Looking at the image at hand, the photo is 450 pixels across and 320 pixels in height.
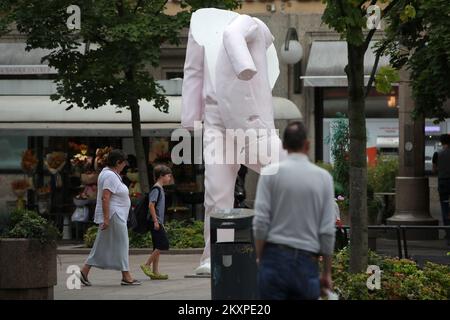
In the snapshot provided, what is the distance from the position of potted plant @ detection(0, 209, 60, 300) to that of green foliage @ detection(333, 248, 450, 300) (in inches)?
110

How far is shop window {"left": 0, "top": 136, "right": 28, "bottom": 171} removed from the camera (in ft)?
92.9

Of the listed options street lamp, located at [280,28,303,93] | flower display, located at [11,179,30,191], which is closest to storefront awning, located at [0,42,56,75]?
flower display, located at [11,179,30,191]

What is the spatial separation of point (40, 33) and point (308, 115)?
36.6 ft

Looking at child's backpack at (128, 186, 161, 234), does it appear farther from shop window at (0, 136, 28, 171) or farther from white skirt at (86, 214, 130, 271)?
shop window at (0, 136, 28, 171)

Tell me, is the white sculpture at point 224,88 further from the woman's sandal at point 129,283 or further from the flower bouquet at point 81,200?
the flower bouquet at point 81,200

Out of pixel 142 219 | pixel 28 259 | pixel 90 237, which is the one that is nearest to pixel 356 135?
pixel 28 259

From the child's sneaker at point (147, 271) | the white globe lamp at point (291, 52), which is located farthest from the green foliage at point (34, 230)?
the white globe lamp at point (291, 52)

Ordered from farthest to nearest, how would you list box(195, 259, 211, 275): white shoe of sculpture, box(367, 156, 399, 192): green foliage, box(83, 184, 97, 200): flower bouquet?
box(367, 156, 399, 192): green foliage, box(83, 184, 97, 200): flower bouquet, box(195, 259, 211, 275): white shoe of sculpture

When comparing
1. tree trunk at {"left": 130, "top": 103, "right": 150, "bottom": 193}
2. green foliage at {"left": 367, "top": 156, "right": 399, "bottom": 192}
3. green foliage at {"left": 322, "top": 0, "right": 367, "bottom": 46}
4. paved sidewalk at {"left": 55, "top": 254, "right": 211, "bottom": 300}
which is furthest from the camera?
green foliage at {"left": 367, "top": 156, "right": 399, "bottom": 192}

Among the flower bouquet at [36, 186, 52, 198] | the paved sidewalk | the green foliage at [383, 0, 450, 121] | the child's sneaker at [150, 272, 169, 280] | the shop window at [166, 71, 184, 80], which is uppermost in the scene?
the shop window at [166, 71, 184, 80]

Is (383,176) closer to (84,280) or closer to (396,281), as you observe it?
(84,280)

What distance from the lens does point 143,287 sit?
14742mm

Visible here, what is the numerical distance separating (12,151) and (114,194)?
547 inches

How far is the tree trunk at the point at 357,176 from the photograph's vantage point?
12273 mm
